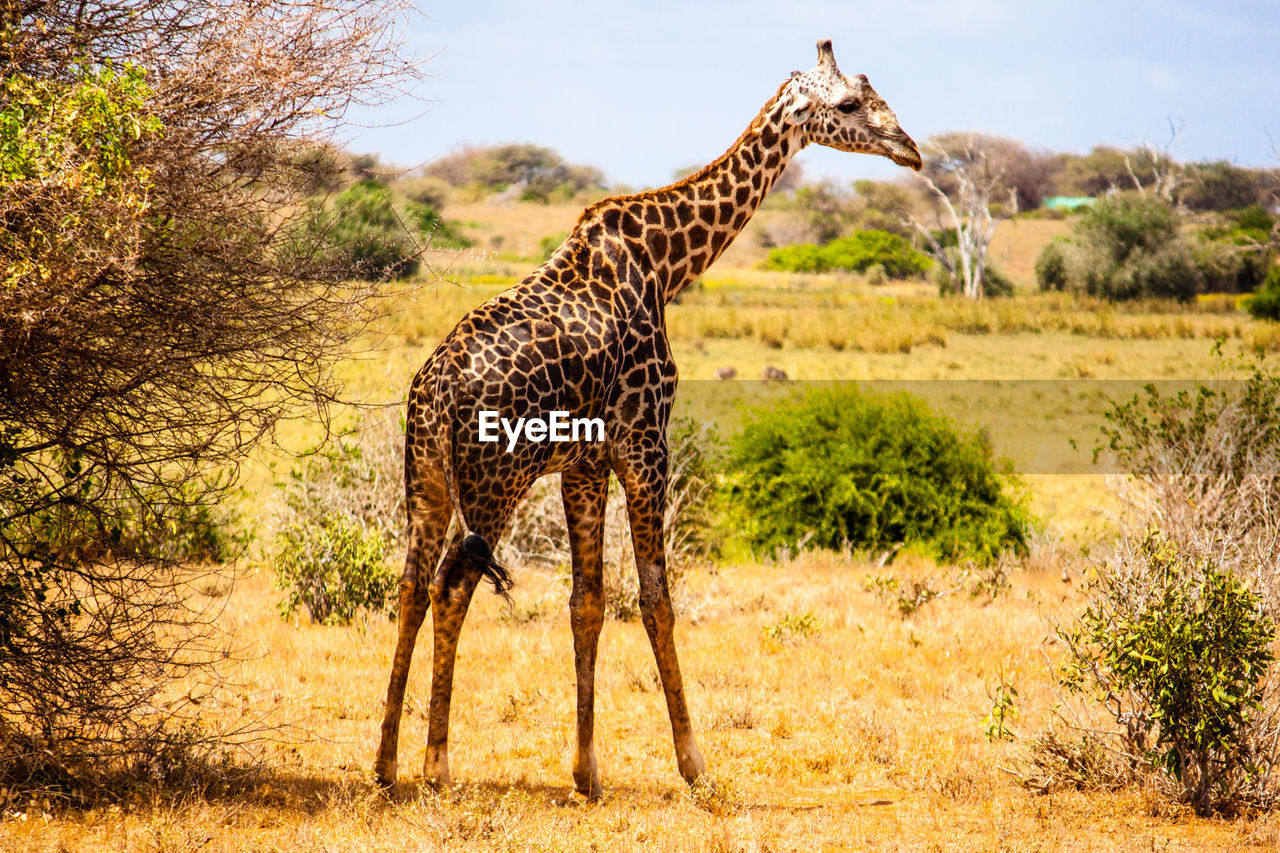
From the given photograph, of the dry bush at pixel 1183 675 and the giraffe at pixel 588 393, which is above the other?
the giraffe at pixel 588 393

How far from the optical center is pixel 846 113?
21.5 ft

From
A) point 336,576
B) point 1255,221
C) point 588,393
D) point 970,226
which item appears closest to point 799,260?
point 970,226

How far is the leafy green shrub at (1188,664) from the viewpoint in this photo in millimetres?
5559

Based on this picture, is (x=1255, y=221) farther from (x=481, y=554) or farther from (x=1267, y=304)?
(x=481, y=554)

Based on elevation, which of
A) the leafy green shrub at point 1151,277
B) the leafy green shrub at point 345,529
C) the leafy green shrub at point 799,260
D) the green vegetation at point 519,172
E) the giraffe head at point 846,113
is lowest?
the leafy green shrub at point 345,529

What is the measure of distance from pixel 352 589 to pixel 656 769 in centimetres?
429

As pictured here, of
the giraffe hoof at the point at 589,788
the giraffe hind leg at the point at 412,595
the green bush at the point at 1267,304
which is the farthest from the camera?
the green bush at the point at 1267,304

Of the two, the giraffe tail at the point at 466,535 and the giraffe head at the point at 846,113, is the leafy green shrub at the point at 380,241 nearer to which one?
the giraffe tail at the point at 466,535

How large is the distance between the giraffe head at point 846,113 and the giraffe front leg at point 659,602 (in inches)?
88.1

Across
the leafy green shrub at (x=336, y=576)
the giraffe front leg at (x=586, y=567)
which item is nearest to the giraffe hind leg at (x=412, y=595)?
the giraffe front leg at (x=586, y=567)

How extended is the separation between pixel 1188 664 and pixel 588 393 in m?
3.34

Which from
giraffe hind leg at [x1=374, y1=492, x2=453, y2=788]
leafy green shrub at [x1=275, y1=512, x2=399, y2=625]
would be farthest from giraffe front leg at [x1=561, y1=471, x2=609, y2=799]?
leafy green shrub at [x1=275, y1=512, x2=399, y2=625]

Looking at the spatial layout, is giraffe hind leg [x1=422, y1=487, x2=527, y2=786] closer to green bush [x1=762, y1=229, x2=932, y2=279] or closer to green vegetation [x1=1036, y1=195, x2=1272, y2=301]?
green vegetation [x1=1036, y1=195, x2=1272, y2=301]

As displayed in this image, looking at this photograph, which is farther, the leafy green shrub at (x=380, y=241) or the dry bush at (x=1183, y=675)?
the leafy green shrub at (x=380, y=241)
